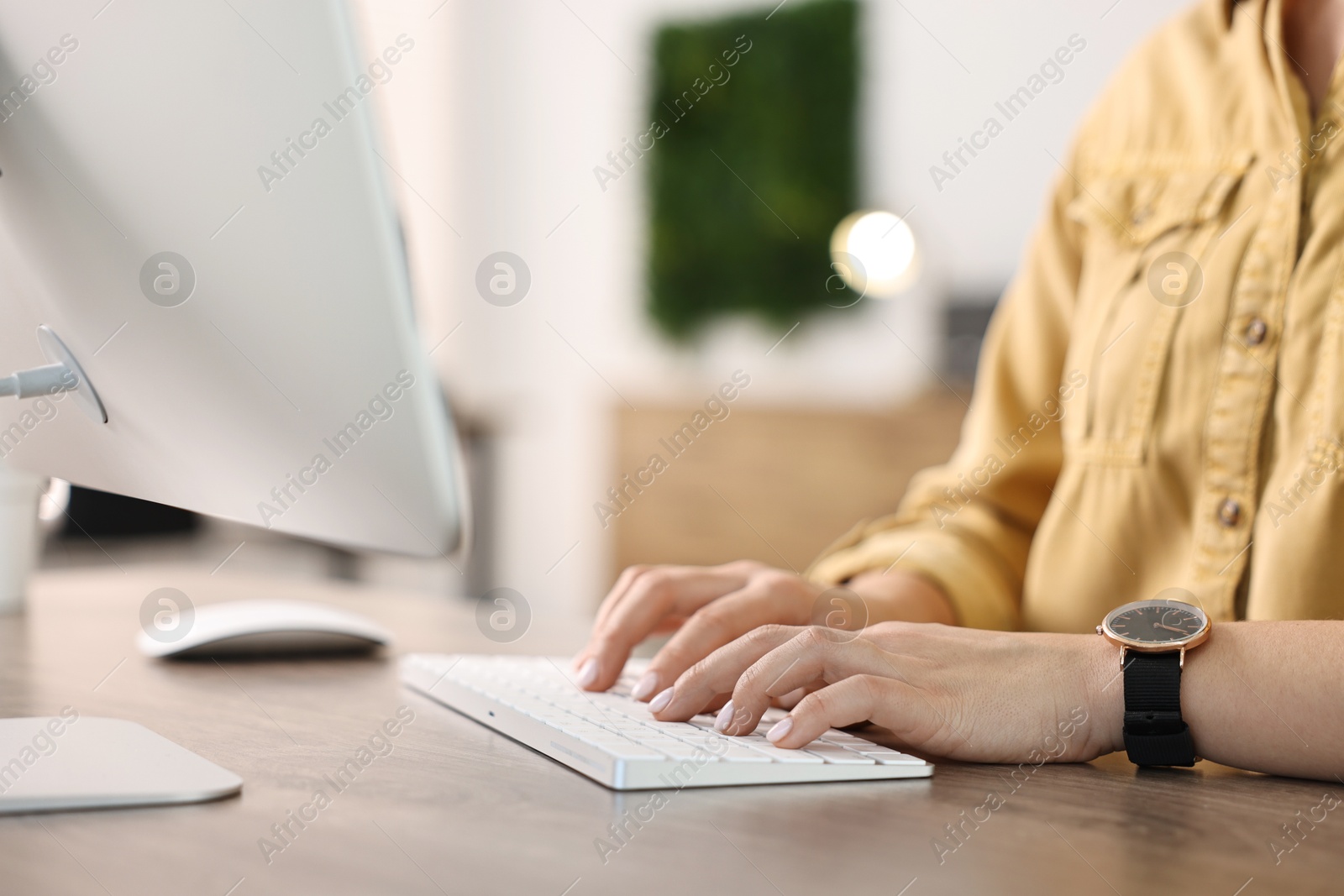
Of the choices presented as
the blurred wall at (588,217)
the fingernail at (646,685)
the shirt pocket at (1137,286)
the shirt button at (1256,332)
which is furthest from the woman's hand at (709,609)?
the blurred wall at (588,217)

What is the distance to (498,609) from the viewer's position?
132cm

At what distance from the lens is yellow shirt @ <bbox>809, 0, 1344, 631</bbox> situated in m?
0.97

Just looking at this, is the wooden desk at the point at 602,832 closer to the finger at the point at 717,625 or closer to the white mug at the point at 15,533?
the finger at the point at 717,625

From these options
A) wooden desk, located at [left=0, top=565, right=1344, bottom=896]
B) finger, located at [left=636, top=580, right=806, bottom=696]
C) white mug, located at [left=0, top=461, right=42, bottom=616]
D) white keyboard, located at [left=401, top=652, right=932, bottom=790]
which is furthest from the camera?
white mug, located at [left=0, top=461, right=42, bottom=616]

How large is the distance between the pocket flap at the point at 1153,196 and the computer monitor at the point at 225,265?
823 mm

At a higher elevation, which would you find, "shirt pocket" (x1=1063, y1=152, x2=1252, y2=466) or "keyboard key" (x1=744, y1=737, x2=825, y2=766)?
"shirt pocket" (x1=1063, y1=152, x2=1252, y2=466)

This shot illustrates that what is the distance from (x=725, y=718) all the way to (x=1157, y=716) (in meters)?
0.25

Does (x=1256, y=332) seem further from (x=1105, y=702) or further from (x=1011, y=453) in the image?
(x=1105, y=702)

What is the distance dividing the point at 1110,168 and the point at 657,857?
0.92 metres

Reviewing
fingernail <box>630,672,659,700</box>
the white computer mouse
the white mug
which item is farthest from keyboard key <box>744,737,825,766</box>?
the white mug

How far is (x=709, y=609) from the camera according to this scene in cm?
86

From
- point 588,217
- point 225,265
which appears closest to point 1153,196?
point 225,265

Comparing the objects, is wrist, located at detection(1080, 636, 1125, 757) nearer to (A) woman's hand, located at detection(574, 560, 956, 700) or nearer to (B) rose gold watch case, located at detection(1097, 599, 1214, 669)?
(B) rose gold watch case, located at detection(1097, 599, 1214, 669)

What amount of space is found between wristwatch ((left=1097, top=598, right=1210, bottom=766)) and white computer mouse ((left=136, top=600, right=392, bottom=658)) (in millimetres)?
667
